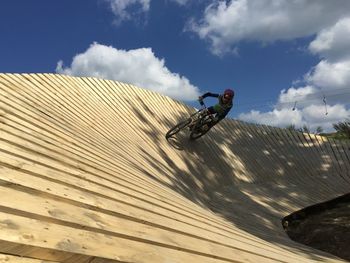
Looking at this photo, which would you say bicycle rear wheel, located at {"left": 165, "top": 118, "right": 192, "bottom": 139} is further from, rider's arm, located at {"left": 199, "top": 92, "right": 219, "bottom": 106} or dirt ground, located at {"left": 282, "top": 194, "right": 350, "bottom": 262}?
dirt ground, located at {"left": 282, "top": 194, "right": 350, "bottom": 262}

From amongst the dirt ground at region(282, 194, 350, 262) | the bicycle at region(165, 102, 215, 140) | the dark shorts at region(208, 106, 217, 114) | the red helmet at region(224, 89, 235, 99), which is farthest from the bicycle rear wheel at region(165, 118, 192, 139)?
the dirt ground at region(282, 194, 350, 262)

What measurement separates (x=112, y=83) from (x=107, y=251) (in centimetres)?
1043

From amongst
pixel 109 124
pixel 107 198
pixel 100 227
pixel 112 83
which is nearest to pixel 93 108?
pixel 109 124

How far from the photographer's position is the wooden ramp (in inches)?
102

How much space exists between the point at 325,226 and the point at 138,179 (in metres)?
6.18

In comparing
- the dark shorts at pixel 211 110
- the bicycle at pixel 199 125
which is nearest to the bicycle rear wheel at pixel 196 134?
the bicycle at pixel 199 125

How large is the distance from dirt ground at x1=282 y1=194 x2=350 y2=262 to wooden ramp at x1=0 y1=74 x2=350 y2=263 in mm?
269

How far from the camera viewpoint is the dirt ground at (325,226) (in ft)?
29.4

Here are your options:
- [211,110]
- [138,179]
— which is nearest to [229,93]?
[211,110]

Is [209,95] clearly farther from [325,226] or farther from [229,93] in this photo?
[325,226]

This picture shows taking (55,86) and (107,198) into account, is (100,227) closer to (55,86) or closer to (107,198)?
(107,198)

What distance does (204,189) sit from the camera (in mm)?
10203

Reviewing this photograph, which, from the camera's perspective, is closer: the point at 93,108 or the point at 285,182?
the point at 93,108

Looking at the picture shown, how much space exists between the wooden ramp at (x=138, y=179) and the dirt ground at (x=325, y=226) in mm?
269
